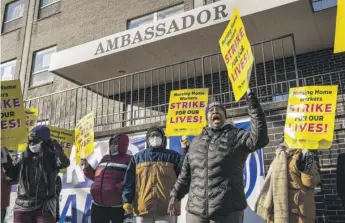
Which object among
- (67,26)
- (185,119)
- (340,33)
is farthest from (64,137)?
(67,26)

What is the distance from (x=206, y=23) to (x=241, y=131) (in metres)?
5.28

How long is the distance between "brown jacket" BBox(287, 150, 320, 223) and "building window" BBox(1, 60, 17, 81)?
560 inches

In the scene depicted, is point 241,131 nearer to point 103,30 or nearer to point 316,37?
point 316,37

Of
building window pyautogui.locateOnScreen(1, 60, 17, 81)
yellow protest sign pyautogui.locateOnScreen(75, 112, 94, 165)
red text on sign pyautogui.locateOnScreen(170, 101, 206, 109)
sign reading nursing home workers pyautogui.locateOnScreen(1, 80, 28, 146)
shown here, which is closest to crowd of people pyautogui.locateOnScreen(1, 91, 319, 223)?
sign reading nursing home workers pyautogui.locateOnScreen(1, 80, 28, 146)

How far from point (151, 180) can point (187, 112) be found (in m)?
1.77

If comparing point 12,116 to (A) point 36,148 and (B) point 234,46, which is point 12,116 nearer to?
(A) point 36,148

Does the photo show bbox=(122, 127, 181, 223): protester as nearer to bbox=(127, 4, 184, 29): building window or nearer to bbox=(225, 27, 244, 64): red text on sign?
bbox=(225, 27, 244, 64): red text on sign

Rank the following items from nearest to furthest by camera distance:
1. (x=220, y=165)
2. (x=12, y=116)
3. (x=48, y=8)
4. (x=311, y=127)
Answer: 1. (x=220, y=165)
2. (x=311, y=127)
3. (x=12, y=116)
4. (x=48, y=8)

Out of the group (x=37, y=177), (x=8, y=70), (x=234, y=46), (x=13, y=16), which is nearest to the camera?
(x=234, y=46)

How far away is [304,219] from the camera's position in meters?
4.36

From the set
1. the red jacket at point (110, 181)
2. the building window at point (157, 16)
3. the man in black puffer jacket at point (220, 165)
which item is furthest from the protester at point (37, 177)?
the building window at point (157, 16)

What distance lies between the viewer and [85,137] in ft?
20.5

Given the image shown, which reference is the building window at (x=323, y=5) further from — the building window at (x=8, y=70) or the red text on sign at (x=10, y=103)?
the building window at (x=8, y=70)

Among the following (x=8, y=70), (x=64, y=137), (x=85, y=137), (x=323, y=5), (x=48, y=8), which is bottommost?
(x=85, y=137)
